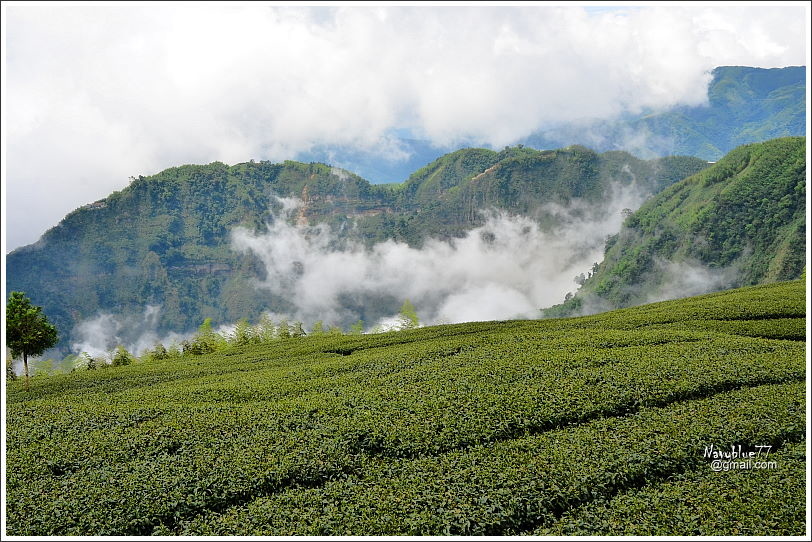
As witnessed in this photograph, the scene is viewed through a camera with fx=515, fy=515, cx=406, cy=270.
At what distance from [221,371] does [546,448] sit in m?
25.5

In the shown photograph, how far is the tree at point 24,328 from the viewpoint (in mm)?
28969

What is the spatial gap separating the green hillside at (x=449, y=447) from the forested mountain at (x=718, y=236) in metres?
93.9

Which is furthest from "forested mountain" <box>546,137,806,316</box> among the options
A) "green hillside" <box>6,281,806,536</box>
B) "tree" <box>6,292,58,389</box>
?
"tree" <box>6,292,58,389</box>

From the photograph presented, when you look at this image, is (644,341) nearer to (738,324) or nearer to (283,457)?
(738,324)

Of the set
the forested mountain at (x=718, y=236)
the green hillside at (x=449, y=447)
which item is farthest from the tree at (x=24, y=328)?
the forested mountain at (x=718, y=236)

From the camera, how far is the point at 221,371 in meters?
35.2

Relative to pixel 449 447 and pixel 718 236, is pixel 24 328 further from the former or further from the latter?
pixel 718 236

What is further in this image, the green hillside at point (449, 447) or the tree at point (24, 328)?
the tree at point (24, 328)

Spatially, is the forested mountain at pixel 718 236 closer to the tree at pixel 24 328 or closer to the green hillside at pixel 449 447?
the green hillside at pixel 449 447

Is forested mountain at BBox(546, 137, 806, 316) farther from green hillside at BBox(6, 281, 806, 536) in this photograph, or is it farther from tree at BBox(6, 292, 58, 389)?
tree at BBox(6, 292, 58, 389)

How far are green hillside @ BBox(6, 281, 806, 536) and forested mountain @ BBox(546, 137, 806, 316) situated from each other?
9394 centimetres

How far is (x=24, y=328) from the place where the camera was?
96.6 ft

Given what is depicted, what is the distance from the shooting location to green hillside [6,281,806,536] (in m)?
13.3

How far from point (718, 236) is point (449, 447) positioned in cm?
12995
